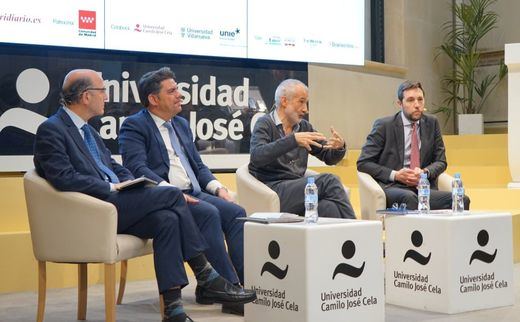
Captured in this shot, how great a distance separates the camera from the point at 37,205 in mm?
3848

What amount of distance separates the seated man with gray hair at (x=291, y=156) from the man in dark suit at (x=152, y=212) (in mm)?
1138

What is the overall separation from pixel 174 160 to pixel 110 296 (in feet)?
3.48

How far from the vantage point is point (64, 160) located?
12.4ft

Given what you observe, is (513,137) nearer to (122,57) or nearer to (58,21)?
(122,57)

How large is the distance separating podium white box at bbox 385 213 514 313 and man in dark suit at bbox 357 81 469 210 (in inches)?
39.7

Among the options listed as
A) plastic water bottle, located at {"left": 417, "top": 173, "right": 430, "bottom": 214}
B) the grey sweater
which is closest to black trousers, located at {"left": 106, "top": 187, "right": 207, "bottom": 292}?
the grey sweater

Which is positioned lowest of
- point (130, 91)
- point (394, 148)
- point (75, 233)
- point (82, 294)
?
point (82, 294)

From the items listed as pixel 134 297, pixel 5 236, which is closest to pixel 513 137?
pixel 134 297

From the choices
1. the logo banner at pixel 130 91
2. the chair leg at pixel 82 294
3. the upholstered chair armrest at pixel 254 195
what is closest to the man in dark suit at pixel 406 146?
the upholstered chair armrest at pixel 254 195

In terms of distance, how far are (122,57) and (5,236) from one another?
5.82ft

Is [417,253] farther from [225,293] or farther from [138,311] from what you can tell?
[138,311]

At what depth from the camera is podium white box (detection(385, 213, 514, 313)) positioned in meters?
4.17

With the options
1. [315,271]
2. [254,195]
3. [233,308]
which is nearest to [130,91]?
[254,195]

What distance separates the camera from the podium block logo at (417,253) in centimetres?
428
